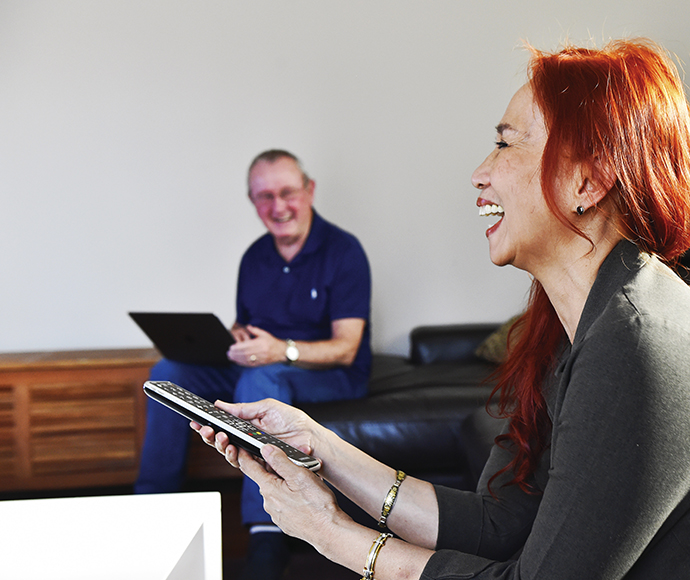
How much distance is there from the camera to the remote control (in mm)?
965

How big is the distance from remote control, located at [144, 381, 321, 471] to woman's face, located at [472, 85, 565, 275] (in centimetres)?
42

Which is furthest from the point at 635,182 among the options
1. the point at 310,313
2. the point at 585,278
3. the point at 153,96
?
the point at 153,96

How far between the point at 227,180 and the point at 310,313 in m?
1.00

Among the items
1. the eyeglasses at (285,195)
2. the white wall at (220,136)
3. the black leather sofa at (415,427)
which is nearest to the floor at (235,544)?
the black leather sofa at (415,427)

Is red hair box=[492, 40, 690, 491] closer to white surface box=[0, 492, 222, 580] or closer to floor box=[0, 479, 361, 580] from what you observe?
white surface box=[0, 492, 222, 580]

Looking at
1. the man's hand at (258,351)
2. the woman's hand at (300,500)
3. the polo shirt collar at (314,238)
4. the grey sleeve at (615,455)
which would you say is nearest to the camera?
the grey sleeve at (615,455)

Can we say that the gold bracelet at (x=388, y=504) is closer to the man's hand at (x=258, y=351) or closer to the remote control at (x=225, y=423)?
the remote control at (x=225, y=423)

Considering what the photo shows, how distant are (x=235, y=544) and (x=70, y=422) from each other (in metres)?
0.94

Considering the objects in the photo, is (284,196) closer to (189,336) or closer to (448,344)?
(189,336)

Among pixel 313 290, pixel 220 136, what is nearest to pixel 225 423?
pixel 313 290

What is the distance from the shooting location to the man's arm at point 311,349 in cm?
224

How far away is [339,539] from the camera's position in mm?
901

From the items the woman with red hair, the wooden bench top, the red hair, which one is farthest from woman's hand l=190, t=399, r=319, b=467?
the wooden bench top

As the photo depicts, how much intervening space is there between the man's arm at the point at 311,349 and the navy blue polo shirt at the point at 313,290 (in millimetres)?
47
